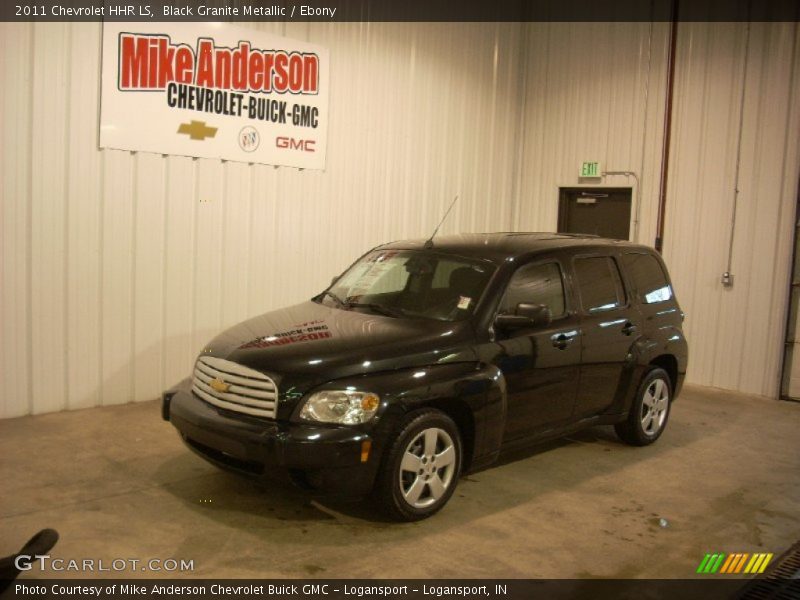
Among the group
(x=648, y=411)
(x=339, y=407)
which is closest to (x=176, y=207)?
(x=339, y=407)

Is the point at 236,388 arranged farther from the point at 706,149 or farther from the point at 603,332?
the point at 706,149

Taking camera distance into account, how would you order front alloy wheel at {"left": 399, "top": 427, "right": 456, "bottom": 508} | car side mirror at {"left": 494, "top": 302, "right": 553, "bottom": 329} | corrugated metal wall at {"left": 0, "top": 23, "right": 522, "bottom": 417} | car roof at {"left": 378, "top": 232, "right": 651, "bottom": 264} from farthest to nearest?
corrugated metal wall at {"left": 0, "top": 23, "right": 522, "bottom": 417} → car roof at {"left": 378, "top": 232, "right": 651, "bottom": 264} → car side mirror at {"left": 494, "top": 302, "right": 553, "bottom": 329} → front alloy wheel at {"left": 399, "top": 427, "right": 456, "bottom": 508}

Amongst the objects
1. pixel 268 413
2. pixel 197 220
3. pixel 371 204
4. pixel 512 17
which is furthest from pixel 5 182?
pixel 512 17

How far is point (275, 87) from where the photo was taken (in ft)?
26.0

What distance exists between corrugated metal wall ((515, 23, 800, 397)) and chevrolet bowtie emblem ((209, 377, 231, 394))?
6.61 metres

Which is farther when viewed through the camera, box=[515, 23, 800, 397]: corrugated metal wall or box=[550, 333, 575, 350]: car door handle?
box=[515, 23, 800, 397]: corrugated metal wall

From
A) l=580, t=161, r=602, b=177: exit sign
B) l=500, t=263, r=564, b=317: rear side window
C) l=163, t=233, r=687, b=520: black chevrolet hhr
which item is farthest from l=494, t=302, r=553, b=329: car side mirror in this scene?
l=580, t=161, r=602, b=177: exit sign

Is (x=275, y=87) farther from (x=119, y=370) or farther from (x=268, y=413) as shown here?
(x=268, y=413)

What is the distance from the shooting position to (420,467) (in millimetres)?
4512

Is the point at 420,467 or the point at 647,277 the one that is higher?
the point at 647,277

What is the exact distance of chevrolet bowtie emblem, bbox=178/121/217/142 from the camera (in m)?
7.26

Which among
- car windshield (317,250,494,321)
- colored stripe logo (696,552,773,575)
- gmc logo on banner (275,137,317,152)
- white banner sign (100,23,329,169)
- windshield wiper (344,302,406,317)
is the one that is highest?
white banner sign (100,23,329,169)

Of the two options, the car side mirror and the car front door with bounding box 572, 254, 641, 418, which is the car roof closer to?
the car front door with bounding box 572, 254, 641, 418

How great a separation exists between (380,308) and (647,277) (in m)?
2.49
